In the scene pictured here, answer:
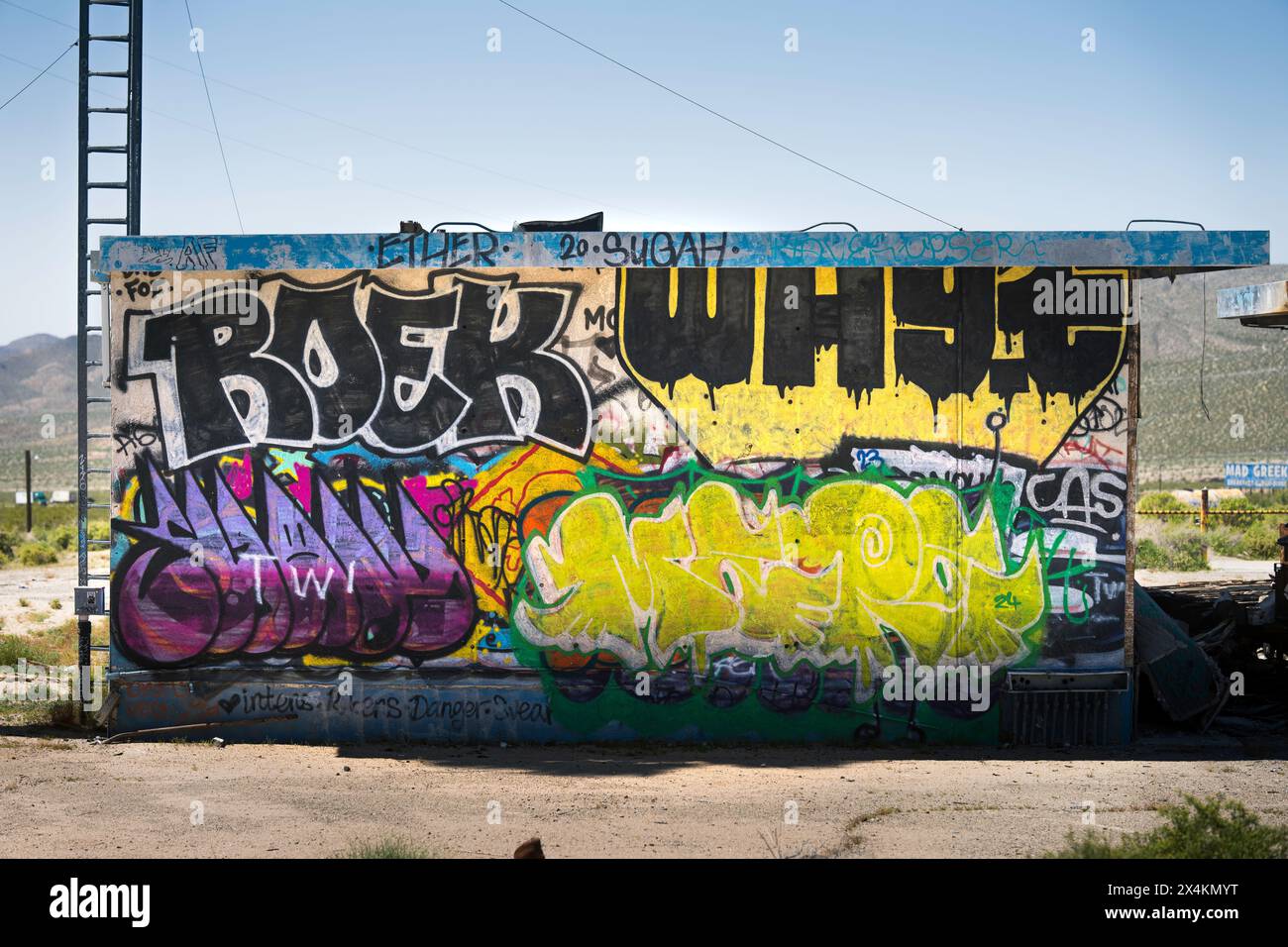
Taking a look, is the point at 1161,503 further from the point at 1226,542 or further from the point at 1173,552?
the point at 1173,552

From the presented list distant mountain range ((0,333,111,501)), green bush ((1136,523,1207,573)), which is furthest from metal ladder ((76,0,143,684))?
distant mountain range ((0,333,111,501))

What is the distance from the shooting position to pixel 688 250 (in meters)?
9.39

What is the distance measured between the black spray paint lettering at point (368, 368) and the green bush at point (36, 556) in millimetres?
20967

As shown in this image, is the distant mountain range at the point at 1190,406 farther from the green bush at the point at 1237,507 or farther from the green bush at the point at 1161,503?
the green bush at the point at 1161,503

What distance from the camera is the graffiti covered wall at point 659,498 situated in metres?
9.52

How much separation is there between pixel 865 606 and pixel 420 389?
403 cm

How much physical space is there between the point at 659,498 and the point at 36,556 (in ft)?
77.7

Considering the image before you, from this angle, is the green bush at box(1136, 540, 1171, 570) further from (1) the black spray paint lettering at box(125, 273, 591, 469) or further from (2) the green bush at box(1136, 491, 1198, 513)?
(1) the black spray paint lettering at box(125, 273, 591, 469)

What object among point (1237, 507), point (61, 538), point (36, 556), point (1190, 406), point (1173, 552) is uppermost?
point (1190, 406)

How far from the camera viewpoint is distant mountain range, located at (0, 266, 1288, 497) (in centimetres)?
5628

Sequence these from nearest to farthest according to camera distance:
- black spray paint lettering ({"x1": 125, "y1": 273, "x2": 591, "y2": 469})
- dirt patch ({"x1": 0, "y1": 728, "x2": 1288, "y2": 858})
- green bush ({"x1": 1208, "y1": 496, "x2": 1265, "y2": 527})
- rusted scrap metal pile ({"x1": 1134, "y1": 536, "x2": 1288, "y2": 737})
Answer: dirt patch ({"x1": 0, "y1": 728, "x2": 1288, "y2": 858}) → black spray paint lettering ({"x1": 125, "y1": 273, "x2": 591, "y2": 469}) → rusted scrap metal pile ({"x1": 1134, "y1": 536, "x2": 1288, "y2": 737}) → green bush ({"x1": 1208, "y1": 496, "x2": 1265, "y2": 527})

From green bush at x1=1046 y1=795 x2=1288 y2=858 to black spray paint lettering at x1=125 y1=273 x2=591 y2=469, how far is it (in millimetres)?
4927

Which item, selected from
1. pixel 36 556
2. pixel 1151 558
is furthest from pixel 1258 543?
pixel 36 556

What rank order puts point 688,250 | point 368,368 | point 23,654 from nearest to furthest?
point 688,250
point 368,368
point 23,654
